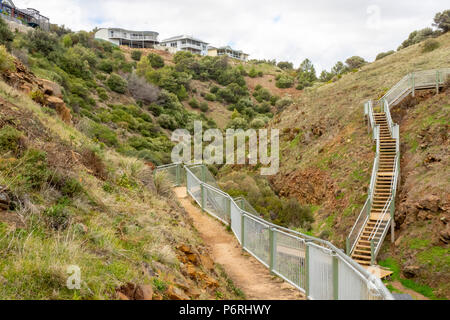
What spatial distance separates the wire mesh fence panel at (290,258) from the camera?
714 cm

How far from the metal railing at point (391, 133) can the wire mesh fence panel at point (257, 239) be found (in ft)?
21.6

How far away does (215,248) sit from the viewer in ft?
35.8

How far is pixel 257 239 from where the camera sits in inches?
372

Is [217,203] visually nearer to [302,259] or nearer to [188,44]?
[302,259]

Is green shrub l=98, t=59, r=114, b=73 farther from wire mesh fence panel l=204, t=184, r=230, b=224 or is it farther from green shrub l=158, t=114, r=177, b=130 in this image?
wire mesh fence panel l=204, t=184, r=230, b=224

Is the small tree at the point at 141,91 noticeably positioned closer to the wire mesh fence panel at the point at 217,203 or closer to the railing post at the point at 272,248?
the wire mesh fence panel at the point at 217,203

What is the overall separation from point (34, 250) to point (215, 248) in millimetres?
6923

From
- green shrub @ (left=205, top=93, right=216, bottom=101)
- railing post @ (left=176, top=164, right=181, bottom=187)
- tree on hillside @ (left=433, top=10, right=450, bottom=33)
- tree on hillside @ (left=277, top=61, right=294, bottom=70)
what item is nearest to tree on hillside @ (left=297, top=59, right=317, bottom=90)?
tree on hillside @ (left=277, top=61, right=294, bottom=70)

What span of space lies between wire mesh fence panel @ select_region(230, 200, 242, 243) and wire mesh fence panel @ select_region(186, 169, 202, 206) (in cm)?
345

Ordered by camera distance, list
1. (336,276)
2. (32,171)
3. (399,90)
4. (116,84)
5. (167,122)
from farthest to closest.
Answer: (116,84)
(167,122)
(399,90)
(32,171)
(336,276)

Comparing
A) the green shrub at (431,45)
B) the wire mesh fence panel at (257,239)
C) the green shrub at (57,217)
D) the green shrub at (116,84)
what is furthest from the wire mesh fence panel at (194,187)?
the green shrub at (431,45)

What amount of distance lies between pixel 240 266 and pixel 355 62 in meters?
63.3

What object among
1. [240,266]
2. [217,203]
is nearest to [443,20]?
[217,203]
